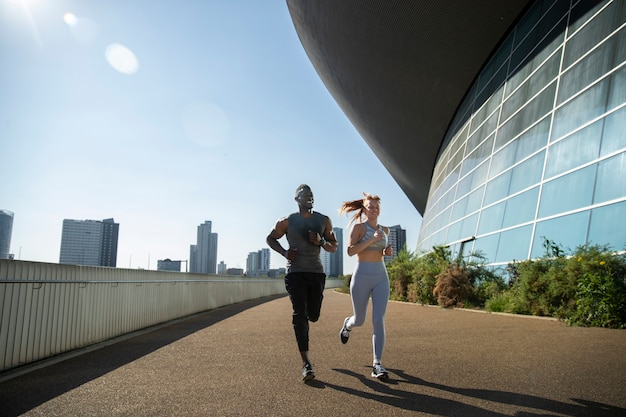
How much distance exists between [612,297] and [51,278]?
7.77 m

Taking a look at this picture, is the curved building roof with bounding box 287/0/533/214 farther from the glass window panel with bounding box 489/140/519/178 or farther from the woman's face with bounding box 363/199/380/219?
the woman's face with bounding box 363/199/380/219

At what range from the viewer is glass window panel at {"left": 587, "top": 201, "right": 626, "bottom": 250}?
8883mm

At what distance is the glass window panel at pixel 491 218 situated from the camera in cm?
1484

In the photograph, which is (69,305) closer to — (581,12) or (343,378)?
(343,378)

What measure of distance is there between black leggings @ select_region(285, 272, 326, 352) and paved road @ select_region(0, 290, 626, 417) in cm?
50

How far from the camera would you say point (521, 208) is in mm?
13438

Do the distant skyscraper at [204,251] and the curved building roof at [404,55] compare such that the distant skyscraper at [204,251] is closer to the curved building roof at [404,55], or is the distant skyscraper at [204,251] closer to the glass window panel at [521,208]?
the curved building roof at [404,55]

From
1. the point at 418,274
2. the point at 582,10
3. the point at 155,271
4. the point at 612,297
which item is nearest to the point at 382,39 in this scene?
the point at 582,10

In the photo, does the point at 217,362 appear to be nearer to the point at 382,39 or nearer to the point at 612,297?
the point at 612,297

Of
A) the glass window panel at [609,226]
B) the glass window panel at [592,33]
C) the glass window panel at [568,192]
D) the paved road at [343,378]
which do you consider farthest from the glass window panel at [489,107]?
the paved road at [343,378]

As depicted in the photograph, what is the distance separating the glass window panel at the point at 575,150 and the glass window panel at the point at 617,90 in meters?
0.47

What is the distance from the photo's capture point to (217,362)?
5.52 m

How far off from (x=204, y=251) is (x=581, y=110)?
12733cm

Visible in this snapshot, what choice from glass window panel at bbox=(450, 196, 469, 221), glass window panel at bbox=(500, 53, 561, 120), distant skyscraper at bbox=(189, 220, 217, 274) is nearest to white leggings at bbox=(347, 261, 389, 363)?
glass window panel at bbox=(500, 53, 561, 120)
